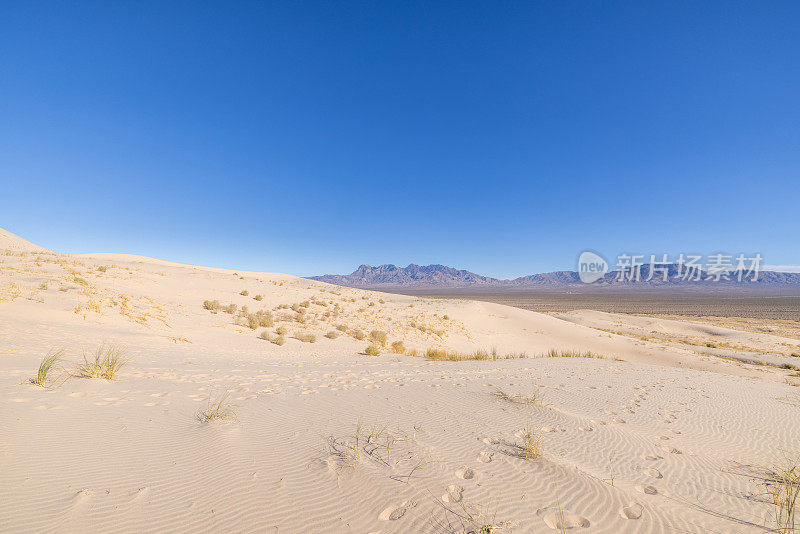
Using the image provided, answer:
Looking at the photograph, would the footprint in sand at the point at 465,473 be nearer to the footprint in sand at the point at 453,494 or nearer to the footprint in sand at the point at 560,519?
the footprint in sand at the point at 453,494

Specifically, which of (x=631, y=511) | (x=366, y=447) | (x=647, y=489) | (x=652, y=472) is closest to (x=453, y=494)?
(x=366, y=447)

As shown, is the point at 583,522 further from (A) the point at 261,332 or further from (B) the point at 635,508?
(A) the point at 261,332

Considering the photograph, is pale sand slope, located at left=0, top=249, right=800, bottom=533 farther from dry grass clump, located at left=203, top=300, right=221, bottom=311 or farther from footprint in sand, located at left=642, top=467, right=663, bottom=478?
dry grass clump, located at left=203, top=300, right=221, bottom=311

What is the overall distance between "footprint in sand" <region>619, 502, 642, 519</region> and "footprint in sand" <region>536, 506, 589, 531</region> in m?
0.34

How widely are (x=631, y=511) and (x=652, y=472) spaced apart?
1055mm

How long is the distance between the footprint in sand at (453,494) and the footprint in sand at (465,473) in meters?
0.20

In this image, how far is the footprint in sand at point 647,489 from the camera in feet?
9.75

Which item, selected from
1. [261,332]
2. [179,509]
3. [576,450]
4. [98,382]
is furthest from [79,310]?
[576,450]

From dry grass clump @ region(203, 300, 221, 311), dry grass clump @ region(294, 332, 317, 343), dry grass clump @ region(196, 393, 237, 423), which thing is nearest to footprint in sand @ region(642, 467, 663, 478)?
dry grass clump @ region(196, 393, 237, 423)

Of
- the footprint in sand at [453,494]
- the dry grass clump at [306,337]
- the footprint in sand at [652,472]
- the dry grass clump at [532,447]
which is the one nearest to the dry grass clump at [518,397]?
the dry grass clump at [532,447]

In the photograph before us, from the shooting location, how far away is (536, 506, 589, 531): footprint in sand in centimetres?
248

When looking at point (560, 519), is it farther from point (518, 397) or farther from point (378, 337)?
point (378, 337)

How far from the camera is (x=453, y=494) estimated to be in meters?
2.78

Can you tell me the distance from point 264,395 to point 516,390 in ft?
16.0
